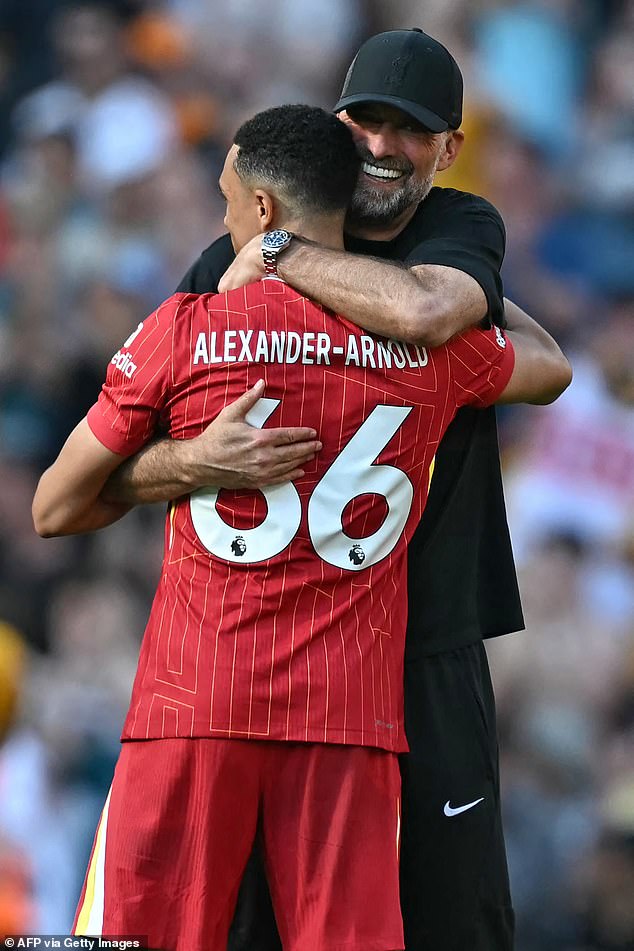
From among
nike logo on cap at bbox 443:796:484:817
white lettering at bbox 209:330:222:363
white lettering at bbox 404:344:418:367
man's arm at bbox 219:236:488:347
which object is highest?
man's arm at bbox 219:236:488:347

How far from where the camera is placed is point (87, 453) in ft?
8.65

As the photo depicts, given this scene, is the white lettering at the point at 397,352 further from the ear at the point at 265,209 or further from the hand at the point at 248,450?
the ear at the point at 265,209

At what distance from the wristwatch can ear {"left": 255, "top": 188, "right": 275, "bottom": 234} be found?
78mm

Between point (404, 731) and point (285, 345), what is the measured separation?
82 centimetres

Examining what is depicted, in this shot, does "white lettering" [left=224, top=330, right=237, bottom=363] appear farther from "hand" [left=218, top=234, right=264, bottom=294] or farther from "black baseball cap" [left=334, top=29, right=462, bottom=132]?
"black baseball cap" [left=334, top=29, right=462, bottom=132]

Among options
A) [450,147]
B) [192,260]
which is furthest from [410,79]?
[192,260]

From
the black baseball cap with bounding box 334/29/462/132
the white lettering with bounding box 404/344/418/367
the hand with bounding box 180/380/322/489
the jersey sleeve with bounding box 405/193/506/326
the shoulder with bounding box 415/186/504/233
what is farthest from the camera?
the shoulder with bounding box 415/186/504/233

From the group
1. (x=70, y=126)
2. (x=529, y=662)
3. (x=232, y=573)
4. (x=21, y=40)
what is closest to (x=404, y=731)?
(x=232, y=573)

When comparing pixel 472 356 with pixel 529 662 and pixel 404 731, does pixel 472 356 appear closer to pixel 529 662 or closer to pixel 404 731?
pixel 404 731

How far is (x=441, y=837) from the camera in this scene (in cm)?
293

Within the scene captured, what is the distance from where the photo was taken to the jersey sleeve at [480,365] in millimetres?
2717

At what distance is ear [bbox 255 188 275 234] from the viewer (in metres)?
2.65

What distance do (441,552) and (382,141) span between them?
2.74ft

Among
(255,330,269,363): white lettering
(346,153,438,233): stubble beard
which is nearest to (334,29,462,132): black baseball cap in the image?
(346,153,438,233): stubble beard
